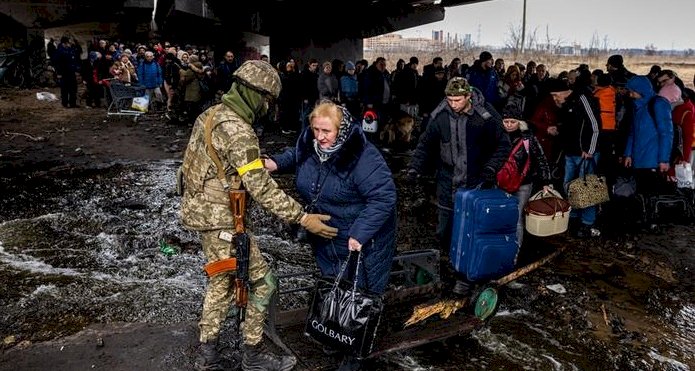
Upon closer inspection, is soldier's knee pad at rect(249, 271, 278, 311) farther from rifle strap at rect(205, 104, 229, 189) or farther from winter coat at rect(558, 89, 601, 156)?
winter coat at rect(558, 89, 601, 156)

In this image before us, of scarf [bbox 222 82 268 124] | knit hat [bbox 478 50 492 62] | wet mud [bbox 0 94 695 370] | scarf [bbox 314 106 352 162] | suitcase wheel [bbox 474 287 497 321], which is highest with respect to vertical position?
knit hat [bbox 478 50 492 62]

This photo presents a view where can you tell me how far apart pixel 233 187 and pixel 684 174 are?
6.57 metres

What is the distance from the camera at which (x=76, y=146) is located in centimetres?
1177

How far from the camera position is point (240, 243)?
11.5 feet

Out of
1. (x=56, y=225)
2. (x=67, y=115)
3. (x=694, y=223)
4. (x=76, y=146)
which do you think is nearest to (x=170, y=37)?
(x=67, y=115)

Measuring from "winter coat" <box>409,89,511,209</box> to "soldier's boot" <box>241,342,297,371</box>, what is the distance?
2.14 meters

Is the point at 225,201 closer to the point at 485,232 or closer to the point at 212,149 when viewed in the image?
the point at 212,149

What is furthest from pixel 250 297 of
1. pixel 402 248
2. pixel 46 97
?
pixel 46 97

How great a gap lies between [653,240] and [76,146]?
10.5 meters

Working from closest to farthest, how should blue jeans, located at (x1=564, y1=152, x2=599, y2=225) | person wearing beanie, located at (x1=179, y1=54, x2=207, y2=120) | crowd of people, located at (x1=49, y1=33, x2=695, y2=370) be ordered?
crowd of people, located at (x1=49, y1=33, x2=695, y2=370), blue jeans, located at (x1=564, y1=152, x2=599, y2=225), person wearing beanie, located at (x1=179, y1=54, x2=207, y2=120)

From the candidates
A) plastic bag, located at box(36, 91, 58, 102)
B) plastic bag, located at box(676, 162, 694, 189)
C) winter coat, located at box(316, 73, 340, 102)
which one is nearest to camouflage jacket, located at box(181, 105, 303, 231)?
plastic bag, located at box(676, 162, 694, 189)

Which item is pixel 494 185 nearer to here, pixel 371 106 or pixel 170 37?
pixel 371 106

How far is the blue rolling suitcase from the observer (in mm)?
4512

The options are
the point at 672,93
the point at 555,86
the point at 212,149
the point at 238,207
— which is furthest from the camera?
the point at 555,86
